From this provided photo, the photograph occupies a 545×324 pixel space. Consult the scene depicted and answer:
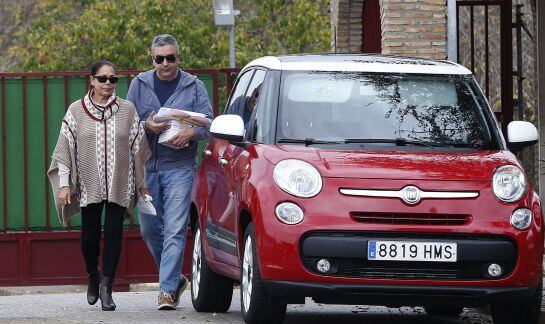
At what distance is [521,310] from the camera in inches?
353

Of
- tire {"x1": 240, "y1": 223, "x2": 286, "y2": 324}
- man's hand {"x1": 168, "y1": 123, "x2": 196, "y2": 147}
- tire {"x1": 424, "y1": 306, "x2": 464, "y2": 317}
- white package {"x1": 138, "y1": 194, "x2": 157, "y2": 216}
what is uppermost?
man's hand {"x1": 168, "y1": 123, "x2": 196, "y2": 147}

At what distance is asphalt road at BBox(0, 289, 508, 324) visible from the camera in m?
10.2

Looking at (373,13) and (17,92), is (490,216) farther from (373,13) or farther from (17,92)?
(373,13)

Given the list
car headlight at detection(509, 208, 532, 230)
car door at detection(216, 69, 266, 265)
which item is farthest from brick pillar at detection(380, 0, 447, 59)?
car headlight at detection(509, 208, 532, 230)

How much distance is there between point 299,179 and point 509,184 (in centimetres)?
119

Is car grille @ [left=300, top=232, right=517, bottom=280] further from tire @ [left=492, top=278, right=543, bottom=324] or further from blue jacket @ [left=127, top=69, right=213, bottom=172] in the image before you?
blue jacket @ [left=127, top=69, right=213, bottom=172]

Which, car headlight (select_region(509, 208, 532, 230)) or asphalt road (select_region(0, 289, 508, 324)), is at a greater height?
car headlight (select_region(509, 208, 532, 230))

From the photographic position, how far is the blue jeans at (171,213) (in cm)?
1102

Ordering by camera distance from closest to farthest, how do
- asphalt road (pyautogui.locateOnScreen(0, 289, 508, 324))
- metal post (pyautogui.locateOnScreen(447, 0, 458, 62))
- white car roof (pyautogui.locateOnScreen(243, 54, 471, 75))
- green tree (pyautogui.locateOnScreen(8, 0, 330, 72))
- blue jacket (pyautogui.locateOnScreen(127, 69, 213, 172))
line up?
1. white car roof (pyautogui.locateOnScreen(243, 54, 471, 75))
2. asphalt road (pyautogui.locateOnScreen(0, 289, 508, 324))
3. blue jacket (pyautogui.locateOnScreen(127, 69, 213, 172))
4. metal post (pyautogui.locateOnScreen(447, 0, 458, 62))
5. green tree (pyautogui.locateOnScreen(8, 0, 330, 72))

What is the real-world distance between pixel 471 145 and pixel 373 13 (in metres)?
13.6

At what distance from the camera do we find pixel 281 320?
8.99 metres

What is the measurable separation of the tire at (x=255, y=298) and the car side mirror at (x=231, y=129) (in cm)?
64

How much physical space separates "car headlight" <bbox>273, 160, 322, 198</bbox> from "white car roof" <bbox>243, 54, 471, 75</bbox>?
1.07 meters

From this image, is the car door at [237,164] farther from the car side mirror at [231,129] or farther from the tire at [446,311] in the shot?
the tire at [446,311]
